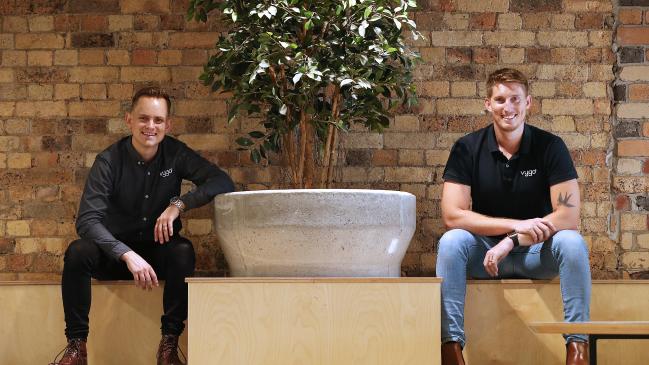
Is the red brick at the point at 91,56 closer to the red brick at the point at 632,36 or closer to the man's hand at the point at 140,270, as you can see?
the man's hand at the point at 140,270

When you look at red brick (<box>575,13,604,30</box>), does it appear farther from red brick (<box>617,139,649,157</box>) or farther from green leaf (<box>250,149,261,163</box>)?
green leaf (<box>250,149,261,163</box>)

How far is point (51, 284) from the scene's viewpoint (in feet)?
11.4

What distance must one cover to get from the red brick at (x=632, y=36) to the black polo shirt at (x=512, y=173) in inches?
30.4

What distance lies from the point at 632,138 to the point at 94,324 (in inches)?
95.0

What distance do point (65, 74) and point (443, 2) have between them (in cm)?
173

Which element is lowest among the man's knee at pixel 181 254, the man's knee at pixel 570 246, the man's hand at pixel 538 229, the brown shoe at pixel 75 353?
the brown shoe at pixel 75 353

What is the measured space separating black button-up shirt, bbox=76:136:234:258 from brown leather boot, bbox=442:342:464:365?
3.44 ft

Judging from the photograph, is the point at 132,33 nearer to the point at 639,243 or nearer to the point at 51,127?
the point at 51,127

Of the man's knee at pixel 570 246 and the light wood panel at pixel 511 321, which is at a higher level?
Result: the man's knee at pixel 570 246

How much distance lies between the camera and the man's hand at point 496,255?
10.7ft

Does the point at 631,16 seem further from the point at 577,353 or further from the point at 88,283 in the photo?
the point at 88,283

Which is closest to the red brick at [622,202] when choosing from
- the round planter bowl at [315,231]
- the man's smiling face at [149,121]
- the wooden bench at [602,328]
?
the round planter bowl at [315,231]

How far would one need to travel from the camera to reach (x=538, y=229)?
10.7ft

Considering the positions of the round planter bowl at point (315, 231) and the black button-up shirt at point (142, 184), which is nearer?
the round planter bowl at point (315, 231)
